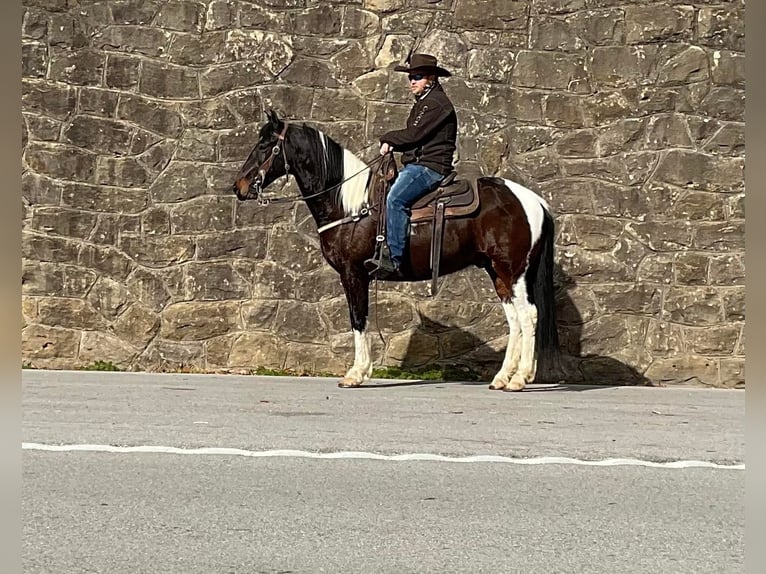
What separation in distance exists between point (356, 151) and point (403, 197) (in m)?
1.95

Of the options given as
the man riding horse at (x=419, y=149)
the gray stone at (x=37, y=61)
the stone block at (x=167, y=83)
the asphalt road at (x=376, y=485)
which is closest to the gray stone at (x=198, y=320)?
the asphalt road at (x=376, y=485)

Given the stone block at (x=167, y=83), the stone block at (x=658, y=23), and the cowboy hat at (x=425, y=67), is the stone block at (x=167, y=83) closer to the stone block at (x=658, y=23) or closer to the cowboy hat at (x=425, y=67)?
the cowboy hat at (x=425, y=67)

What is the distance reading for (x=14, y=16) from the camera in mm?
1222

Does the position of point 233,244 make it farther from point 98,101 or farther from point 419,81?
point 419,81

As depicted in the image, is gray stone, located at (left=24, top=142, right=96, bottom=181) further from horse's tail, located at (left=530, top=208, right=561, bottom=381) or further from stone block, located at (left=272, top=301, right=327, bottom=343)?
horse's tail, located at (left=530, top=208, right=561, bottom=381)

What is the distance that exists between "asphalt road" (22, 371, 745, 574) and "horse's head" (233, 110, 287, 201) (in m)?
2.15

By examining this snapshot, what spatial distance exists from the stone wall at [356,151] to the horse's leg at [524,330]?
4.23ft

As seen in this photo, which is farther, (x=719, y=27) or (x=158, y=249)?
(x=158, y=249)

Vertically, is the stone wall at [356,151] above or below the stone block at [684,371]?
above

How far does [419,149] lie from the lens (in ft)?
33.0

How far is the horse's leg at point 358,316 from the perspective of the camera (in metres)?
10.2

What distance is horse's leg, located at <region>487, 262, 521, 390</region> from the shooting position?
33.2 feet

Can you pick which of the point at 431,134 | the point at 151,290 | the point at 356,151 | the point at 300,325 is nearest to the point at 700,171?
the point at 431,134

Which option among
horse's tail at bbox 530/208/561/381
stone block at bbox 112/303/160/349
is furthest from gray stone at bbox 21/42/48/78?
horse's tail at bbox 530/208/561/381
